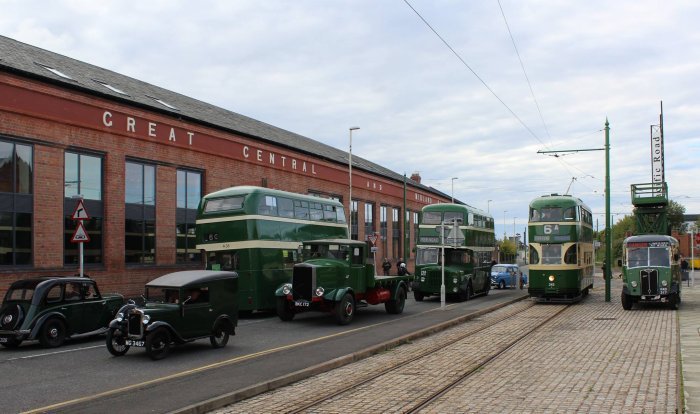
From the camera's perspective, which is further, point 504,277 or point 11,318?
point 504,277

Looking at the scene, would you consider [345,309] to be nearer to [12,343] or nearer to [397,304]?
[397,304]

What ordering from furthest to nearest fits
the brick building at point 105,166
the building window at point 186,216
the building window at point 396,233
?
the building window at point 396,233 < the building window at point 186,216 < the brick building at point 105,166

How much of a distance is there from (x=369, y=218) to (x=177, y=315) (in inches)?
1481

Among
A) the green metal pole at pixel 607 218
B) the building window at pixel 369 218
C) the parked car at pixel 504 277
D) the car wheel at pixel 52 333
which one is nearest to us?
the car wheel at pixel 52 333

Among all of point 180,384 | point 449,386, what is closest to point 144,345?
point 180,384

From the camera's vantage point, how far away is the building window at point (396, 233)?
54.5 metres

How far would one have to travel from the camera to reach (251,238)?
20.4 m

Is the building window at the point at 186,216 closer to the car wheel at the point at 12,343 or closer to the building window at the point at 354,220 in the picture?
the car wheel at the point at 12,343

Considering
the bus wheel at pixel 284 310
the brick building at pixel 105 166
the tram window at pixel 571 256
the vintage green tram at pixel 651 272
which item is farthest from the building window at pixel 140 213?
the vintage green tram at pixel 651 272

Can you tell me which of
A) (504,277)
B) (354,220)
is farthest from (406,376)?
(354,220)

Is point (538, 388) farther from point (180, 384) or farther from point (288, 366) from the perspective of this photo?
point (180, 384)

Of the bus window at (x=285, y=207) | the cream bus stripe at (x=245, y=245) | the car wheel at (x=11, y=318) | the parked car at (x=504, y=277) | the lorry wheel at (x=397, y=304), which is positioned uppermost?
the bus window at (x=285, y=207)

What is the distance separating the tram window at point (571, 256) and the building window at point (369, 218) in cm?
2366

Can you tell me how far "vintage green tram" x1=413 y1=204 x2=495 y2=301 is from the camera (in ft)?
90.9
